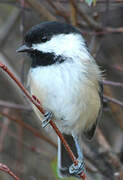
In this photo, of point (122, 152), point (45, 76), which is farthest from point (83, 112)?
point (122, 152)

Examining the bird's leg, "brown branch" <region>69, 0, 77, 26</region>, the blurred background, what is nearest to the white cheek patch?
the blurred background

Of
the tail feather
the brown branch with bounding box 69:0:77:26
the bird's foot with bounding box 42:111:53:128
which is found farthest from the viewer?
the brown branch with bounding box 69:0:77:26

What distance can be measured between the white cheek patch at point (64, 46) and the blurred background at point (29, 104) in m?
0.36

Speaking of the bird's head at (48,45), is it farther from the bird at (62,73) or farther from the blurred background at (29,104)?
the blurred background at (29,104)

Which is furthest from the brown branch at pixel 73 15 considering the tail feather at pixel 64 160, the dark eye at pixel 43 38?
the tail feather at pixel 64 160

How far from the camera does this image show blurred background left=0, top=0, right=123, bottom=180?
2.97 metres

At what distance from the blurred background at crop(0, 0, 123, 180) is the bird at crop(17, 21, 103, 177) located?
0.25 meters

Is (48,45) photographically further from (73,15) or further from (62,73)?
(73,15)

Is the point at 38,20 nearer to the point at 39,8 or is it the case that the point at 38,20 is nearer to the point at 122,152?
the point at 39,8

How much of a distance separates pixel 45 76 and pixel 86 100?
0.30 metres

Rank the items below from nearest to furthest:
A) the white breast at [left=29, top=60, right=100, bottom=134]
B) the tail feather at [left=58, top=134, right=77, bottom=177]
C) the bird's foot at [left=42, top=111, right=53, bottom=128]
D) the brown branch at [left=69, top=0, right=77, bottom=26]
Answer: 1. the bird's foot at [left=42, top=111, right=53, bottom=128]
2. the white breast at [left=29, top=60, right=100, bottom=134]
3. the tail feather at [left=58, top=134, right=77, bottom=177]
4. the brown branch at [left=69, top=0, right=77, bottom=26]

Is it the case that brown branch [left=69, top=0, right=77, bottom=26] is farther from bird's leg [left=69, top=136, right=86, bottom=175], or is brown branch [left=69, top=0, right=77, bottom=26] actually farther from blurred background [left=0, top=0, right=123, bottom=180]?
bird's leg [left=69, top=136, right=86, bottom=175]

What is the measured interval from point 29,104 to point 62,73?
826 millimetres

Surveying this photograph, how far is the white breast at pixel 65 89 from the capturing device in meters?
2.32
